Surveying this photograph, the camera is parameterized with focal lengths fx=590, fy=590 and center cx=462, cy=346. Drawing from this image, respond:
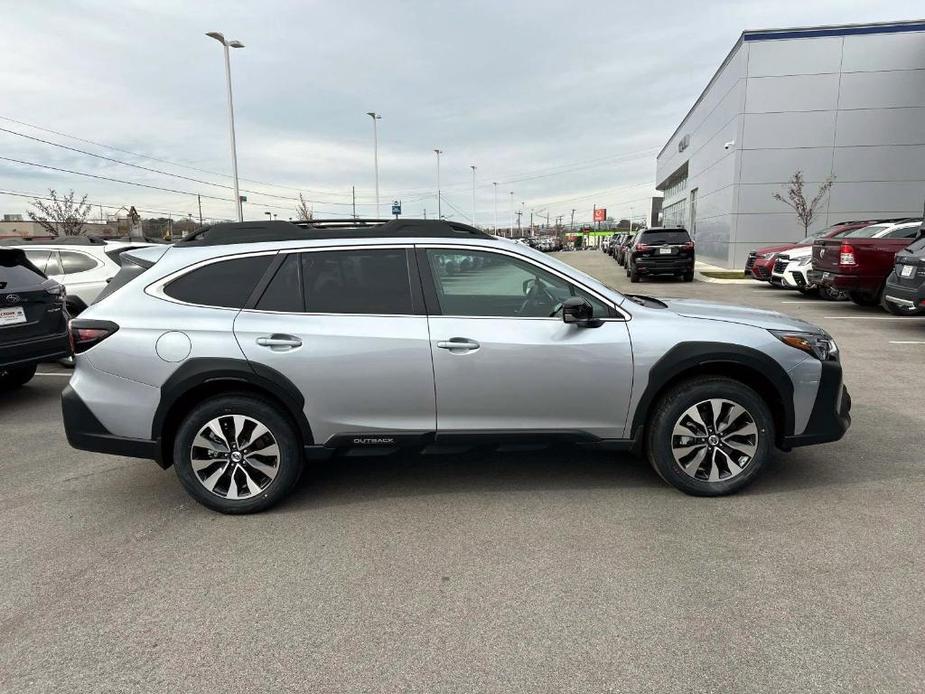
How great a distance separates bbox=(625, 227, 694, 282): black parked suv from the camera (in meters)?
19.2

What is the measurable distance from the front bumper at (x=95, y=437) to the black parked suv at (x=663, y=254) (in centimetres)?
1785

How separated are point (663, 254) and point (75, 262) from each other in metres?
16.3

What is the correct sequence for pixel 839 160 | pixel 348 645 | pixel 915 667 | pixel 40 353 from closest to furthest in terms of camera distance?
pixel 915 667, pixel 348 645, pixel 40 353, pixel 839 160

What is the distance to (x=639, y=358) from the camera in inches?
140

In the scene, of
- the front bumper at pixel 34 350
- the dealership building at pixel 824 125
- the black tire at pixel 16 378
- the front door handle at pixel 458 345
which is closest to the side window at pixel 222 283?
the front door handle at pixel 458 345

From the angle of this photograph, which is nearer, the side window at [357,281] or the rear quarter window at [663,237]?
the side window at [357,281]

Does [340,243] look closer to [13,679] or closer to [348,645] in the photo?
[348,645]

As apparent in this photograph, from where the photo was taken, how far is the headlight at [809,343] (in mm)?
3662

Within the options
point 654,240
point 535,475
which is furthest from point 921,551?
point 654,240

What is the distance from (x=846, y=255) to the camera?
10906 millimetres

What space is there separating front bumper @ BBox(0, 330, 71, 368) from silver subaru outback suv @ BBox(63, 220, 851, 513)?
3125 mm

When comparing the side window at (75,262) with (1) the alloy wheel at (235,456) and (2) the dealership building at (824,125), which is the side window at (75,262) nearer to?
(1) the alloy wheel at (235,456)

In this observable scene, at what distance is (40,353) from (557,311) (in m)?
5.73

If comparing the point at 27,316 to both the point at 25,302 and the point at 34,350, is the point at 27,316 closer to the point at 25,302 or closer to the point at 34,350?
the point at 25,302
